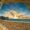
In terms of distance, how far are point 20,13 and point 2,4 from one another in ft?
1.03

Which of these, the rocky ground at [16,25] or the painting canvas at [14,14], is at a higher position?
the painting canvas at [14,14]

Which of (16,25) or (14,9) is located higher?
(14,9)

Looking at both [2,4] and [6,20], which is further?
[2,4]

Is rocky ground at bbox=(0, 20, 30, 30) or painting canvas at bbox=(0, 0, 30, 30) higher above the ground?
painting canvas at bbox=(0, 0, 30, 30)

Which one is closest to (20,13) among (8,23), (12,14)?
(12,14)

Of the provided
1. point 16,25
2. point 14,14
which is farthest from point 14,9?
point 16,25

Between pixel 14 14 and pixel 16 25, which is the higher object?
pixel 14 14

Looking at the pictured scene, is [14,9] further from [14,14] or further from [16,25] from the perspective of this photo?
[16,25]

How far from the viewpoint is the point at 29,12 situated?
1110 millimetres

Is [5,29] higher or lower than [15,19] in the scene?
lower

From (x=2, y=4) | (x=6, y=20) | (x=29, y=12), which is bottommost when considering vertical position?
(x=6, y=20)

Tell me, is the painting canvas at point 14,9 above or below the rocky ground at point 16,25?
above

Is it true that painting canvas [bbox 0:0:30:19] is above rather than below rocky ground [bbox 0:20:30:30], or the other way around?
above

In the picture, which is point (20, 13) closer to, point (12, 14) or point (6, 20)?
point (12, 14)
